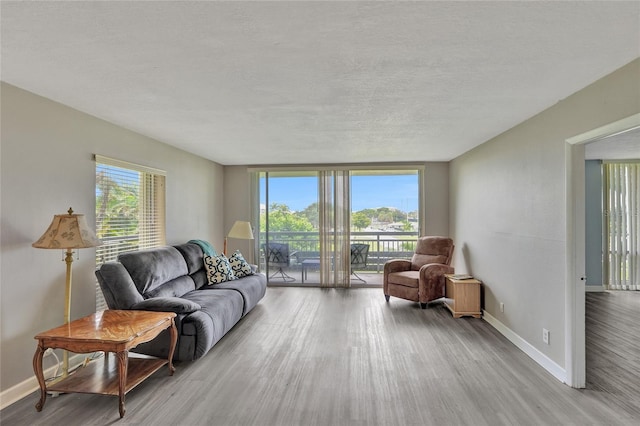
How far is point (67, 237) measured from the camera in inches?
97.0

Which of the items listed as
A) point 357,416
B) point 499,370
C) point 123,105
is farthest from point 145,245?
point 499,370

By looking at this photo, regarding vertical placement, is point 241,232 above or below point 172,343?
above

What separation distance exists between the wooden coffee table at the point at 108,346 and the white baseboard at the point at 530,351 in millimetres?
3333

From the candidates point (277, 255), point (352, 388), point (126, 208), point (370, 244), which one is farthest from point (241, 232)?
point (352, 388)

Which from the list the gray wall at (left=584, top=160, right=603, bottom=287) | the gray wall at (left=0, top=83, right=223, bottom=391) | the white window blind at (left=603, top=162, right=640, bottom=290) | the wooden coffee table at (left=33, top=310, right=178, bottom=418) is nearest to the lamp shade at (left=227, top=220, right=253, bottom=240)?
the gray wall at (left=0, top=83, right=223, bottom=391)

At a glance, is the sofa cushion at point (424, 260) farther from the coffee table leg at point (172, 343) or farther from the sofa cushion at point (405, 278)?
the coffee table leg at point (172, 343)

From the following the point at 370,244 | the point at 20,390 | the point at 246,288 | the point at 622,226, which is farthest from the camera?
the point at 370,244

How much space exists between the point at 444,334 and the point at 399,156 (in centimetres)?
288

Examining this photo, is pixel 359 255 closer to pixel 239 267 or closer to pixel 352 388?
pixel 239 267

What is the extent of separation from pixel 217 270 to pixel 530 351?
3.82 m

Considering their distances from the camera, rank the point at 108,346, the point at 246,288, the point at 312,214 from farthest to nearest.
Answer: the point at 312,214, the point at 246,288, the point at 108,346

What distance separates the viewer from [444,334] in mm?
3748

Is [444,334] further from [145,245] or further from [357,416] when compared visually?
[145,245]

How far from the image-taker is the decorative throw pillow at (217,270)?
4.44 meters
